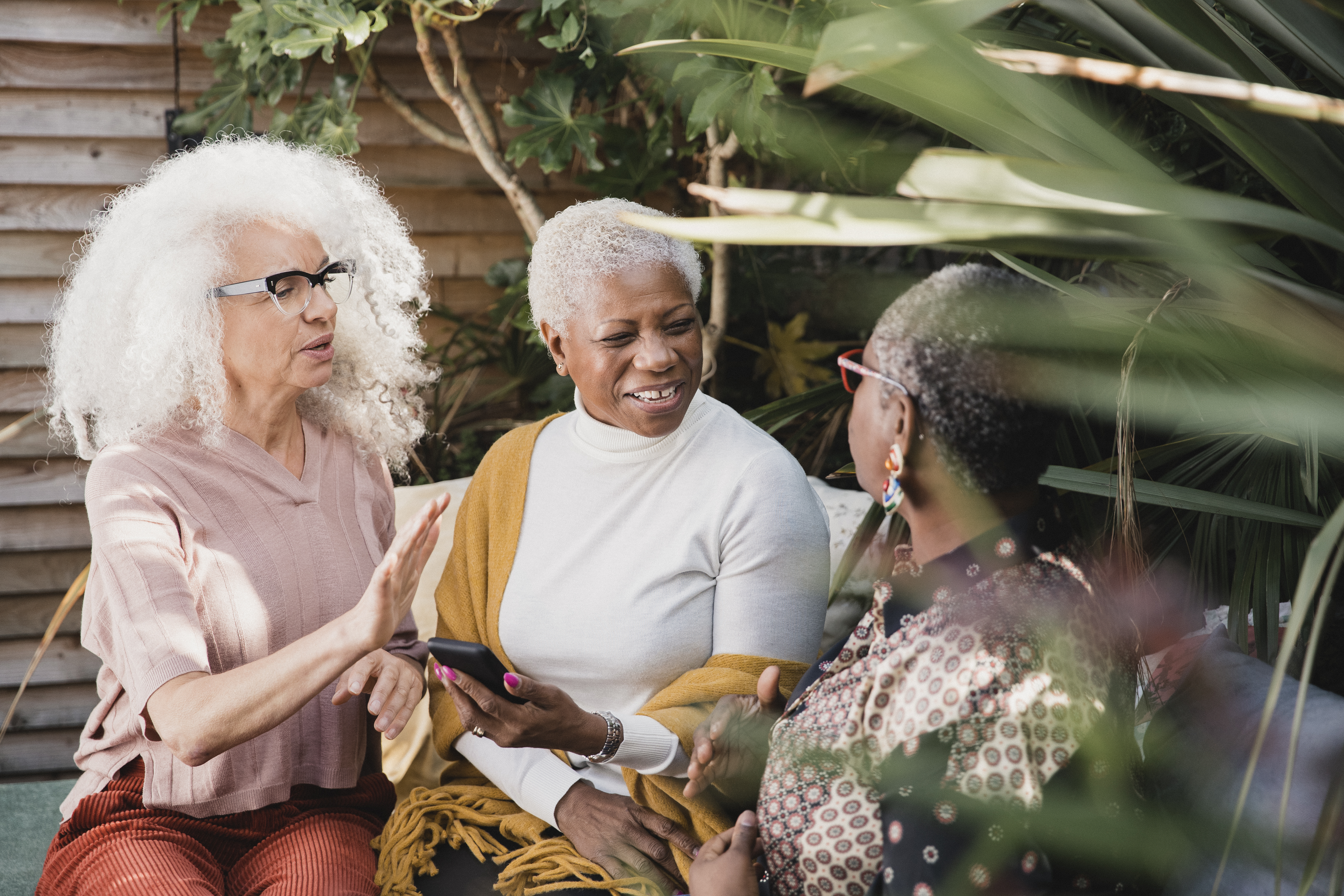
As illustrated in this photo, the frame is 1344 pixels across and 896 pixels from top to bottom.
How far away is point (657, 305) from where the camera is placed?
1.71 m

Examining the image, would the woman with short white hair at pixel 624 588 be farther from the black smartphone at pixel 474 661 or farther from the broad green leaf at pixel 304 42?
the broad green leaf at pixel 304 42

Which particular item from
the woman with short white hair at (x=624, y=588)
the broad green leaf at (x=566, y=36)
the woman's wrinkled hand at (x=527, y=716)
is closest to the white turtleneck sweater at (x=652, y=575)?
the woman with short white hair at (x=624, y=588)

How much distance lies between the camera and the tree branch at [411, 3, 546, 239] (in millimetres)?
2992

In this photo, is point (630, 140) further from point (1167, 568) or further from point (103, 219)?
point (1167, 568)

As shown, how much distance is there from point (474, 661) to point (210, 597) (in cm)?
58

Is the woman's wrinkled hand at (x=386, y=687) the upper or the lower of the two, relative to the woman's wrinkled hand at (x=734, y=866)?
lower

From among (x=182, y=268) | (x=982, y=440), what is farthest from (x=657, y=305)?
(x=182, y=268)

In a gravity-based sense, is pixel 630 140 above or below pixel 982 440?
above

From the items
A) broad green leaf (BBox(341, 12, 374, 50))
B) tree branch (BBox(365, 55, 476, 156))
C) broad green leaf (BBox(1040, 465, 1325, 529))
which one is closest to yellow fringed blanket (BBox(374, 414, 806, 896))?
broad green leaf (BBox(1040, 465, 1325, 529))

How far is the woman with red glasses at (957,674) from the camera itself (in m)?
1.06

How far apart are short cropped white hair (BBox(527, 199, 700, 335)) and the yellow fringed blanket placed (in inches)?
11.6

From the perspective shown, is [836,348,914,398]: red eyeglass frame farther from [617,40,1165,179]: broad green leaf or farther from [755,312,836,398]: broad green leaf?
[755,312,836,398]: broad green leaf

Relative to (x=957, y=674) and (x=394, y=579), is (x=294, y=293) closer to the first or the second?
(x=394, y=579)

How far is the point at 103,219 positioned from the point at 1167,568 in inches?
81.2
